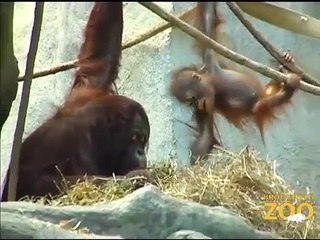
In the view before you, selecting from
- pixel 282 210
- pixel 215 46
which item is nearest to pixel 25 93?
pixel 215 46

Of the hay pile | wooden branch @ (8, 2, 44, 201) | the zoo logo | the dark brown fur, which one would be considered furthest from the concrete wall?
wooden branch @ (8, 2, 44, 201)

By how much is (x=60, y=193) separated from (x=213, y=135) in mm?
1017

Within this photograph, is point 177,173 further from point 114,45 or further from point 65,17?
point 65,17

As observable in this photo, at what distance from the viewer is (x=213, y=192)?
7.09ft

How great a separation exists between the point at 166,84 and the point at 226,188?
138cm

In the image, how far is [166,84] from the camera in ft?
11.6

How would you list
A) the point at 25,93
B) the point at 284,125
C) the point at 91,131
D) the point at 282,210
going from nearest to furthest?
the point at 25,93 < the point at 282,210 < the point at 91,131 < the point at 284,125

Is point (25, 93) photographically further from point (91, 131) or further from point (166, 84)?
point (166, 84)

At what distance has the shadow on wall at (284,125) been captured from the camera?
334cm

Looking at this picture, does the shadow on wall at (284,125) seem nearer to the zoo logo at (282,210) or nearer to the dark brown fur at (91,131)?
the dark brown fur at (91,131)

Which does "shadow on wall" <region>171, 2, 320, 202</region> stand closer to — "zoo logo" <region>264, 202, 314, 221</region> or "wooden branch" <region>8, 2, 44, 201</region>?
"zoo logo" <region>264, 202, 314, 221</region>

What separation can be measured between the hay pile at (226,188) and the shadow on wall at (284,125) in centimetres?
79

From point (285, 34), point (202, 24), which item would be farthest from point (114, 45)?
point (285, 34)

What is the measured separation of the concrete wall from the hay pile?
0.83m
